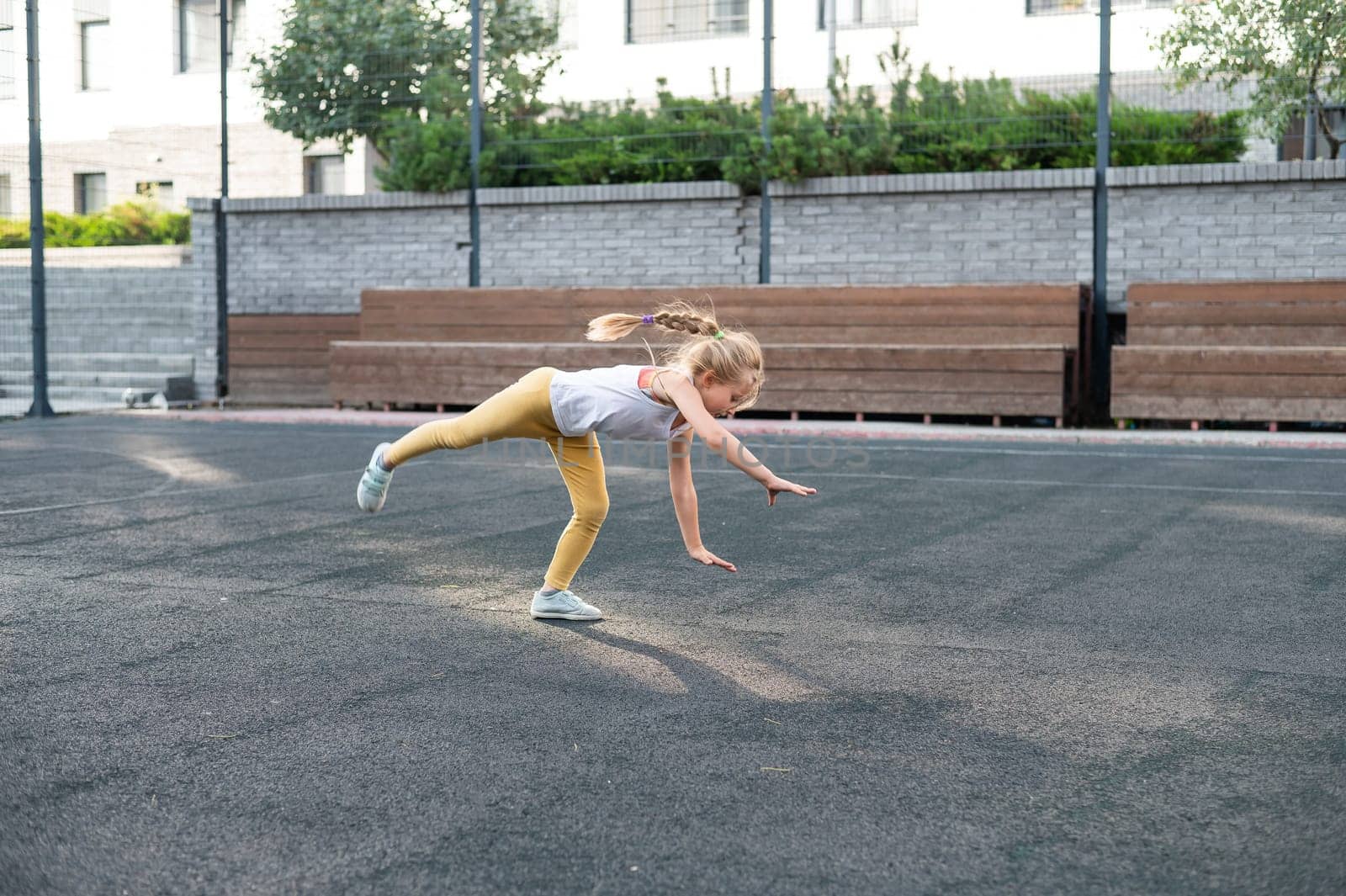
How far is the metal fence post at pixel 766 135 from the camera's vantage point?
17969 mm

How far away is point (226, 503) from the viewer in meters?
9.23

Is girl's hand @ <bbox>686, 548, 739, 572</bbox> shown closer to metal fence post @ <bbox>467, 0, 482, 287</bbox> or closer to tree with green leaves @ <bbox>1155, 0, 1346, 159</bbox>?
tree with green leaves @ <bbox>1155, 0, 1346, 159</bbox>

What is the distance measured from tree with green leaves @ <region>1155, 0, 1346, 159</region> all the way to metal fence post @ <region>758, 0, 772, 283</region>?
466cm

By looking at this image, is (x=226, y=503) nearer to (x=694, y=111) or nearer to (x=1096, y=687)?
(x=1096, y=687)

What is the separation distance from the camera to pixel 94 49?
2111 centimetres

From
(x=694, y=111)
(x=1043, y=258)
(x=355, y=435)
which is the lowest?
(x=355, y=435)

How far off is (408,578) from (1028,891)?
163 inches

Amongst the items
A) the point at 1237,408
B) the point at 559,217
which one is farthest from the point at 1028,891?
the point at 559,217

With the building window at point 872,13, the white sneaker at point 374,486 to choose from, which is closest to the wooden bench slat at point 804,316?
the building window at point 872,13

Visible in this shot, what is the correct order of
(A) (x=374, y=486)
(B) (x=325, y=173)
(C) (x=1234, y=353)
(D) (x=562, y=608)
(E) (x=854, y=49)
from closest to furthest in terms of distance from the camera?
1. (D) (x=562, y=608)
2. (A) (x=374, y=486)
3. (C) (x=1234, y=353)
4. (E) (x=854, y=49)
5. (B) (x=325, y=173)

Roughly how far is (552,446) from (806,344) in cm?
1122

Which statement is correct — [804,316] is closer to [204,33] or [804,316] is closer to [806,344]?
[806,344]

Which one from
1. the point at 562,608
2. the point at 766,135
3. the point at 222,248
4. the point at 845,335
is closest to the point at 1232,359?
the point at 845,335

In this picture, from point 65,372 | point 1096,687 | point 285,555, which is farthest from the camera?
point 65,372
